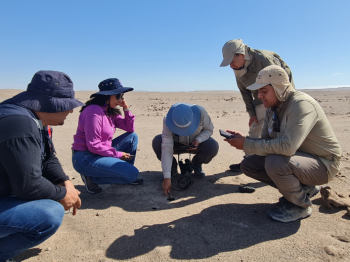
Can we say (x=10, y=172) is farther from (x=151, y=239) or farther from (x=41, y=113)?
(x=151, y=239)

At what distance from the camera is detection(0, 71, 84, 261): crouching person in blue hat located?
1.75 metres

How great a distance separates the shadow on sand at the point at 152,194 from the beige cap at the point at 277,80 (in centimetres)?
141

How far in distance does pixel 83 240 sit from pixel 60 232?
0.29 meters

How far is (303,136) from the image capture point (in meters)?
2.48

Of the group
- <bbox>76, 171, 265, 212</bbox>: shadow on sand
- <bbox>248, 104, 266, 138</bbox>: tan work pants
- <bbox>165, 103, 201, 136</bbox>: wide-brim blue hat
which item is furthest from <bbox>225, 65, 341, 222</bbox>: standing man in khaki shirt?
<bbox>248, 104, 266, 138</bbox>: tan work pants

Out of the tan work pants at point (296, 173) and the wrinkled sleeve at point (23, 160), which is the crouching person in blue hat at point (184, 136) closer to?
the tan work pants at point (296, 173)

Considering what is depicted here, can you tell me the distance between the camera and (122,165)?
129 inches

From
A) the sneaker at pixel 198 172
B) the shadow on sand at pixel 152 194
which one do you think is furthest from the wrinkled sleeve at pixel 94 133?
the sneaker at pixel 198 172

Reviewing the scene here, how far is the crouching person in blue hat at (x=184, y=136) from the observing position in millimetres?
3293

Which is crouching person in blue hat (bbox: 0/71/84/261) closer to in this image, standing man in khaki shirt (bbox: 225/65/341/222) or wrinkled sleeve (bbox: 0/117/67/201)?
wrinkled sleeve (bbox: 0/117/67/201)

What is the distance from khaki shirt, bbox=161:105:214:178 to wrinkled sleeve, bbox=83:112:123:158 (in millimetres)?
714

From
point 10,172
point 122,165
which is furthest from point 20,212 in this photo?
point 122,165

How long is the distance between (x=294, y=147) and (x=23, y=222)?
2265 mm

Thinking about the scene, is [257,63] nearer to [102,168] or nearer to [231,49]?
[231,49]
